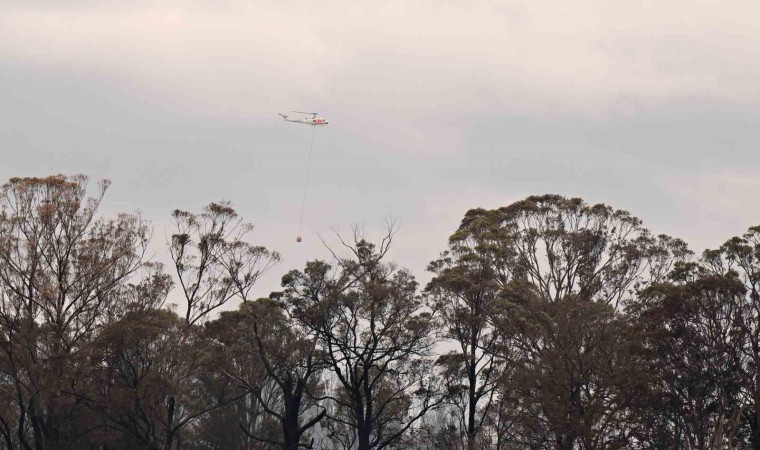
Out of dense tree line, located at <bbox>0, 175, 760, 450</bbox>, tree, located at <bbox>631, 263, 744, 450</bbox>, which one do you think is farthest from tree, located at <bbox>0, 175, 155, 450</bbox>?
tree, located at <bbox>631, 263, 744, 450</bbox>

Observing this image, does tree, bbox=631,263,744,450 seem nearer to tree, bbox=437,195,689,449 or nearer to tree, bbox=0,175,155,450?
tree, bbox=437,195,689,449

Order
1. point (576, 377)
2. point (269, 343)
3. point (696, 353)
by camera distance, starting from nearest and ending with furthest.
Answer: point (696, 353) < point (576, 377) < point (269, 343)

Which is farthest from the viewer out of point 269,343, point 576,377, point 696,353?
point 269,343

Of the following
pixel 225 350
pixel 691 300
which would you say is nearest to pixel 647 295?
pixel 691 300

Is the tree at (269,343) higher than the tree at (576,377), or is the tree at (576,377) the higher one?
the tree at (269,343)

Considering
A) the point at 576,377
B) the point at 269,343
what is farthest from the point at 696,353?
the point at 269,343

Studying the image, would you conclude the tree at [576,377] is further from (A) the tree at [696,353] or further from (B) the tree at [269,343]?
(B) the tree at [269,343]

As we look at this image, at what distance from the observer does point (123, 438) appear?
5156cm

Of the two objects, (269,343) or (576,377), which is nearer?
(576,377)

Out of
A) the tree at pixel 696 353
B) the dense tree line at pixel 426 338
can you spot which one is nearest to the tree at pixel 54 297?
the dense tree line at pixel 426 338

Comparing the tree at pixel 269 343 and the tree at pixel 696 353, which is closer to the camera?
the tree at pixel 696 353

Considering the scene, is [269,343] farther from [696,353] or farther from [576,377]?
[696,353]

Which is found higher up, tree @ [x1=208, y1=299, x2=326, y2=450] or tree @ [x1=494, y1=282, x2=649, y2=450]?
tree @ [x1=208, y1=299, x2=326, y2=450]

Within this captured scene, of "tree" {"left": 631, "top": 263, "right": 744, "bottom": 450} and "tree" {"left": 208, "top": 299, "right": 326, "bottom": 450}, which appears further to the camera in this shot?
"tree" {"left": 208, "top": 299, "right": 326, "bottom": 450}
